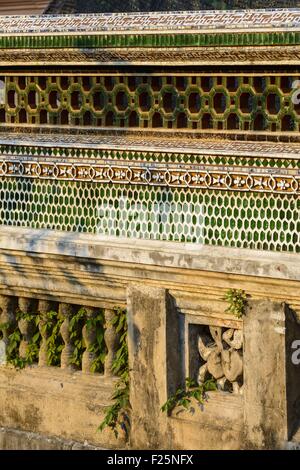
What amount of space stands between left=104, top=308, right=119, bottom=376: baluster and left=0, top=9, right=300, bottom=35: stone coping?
1.56 m

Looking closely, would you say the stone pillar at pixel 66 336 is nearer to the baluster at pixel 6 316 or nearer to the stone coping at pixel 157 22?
the baluster at pixel 6 316

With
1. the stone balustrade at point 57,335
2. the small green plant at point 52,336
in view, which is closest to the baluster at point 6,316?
the stone balustrade at point 57,335

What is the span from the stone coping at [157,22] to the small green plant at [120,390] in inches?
61.4

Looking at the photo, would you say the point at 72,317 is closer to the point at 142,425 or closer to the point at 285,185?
the point at 142,425

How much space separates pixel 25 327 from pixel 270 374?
1810 mm

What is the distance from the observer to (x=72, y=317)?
26.2 ft

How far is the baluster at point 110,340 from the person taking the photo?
25.5 feet

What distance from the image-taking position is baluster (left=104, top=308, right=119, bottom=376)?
7766 mm

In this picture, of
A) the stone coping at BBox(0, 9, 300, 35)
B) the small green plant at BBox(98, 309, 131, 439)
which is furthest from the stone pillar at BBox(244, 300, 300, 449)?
→ the stone coping at BBox(0, 9, 300, 35)

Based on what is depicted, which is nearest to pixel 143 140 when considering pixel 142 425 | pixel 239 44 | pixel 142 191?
pixel 142 191

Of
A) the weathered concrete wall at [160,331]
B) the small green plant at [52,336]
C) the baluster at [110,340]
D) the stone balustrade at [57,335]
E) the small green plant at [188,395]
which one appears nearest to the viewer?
the weathered concrete wall at [160,331]

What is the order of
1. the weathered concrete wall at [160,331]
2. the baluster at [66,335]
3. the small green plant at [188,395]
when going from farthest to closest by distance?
the baluster at [66,335] → the small green plant at [188,395] → the weathered concrete wall at [160,331]

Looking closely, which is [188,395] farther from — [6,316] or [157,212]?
[6,316]

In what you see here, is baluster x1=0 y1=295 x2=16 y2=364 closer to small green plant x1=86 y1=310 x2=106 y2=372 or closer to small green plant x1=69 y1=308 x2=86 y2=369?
small green plant x1=69 y1=308 x2=86 y2=369
